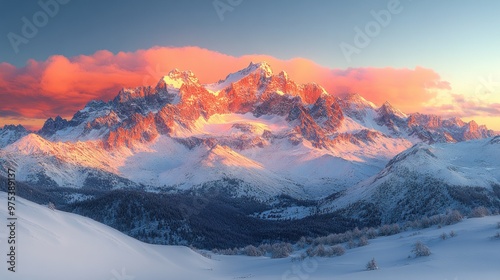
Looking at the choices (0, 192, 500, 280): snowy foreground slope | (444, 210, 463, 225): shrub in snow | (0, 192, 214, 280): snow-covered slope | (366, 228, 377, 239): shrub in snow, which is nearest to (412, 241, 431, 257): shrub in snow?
(0, 192, 500, 280): snowy foreground slope

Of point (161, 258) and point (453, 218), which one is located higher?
point (453, 218)

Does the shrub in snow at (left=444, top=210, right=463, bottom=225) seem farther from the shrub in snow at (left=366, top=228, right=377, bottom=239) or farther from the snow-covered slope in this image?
the snow-covered slope

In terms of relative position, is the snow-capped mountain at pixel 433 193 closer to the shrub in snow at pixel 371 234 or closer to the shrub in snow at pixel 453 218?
the shrub in snow at pixel 371 234

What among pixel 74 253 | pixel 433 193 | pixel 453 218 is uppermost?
pixel 74 253

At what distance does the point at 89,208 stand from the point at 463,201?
127 meters

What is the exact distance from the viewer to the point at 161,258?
34781mm

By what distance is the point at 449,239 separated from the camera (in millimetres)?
30312

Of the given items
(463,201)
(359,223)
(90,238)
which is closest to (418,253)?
(90,238)

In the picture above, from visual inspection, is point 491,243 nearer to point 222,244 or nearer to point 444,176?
point 222,244

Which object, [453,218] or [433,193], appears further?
[433,193]

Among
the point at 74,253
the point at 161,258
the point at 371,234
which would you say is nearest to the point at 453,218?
the point at 371,234

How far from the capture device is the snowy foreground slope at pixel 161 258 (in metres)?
22.1

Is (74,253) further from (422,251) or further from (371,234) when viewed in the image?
(371,234)

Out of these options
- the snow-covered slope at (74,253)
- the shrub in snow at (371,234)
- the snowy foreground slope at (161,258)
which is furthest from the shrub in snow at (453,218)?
the snow-covered slope at (74,253)
